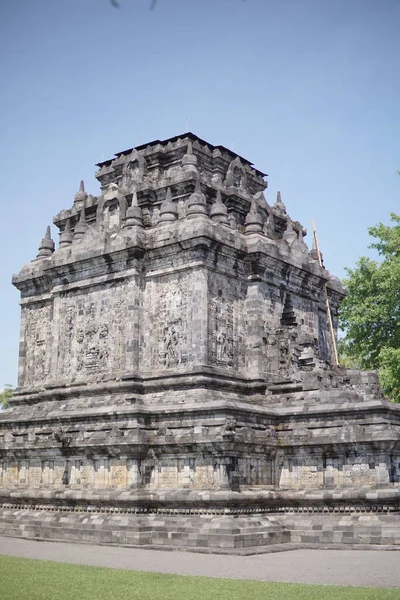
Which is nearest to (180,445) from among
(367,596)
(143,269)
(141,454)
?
(141,454)

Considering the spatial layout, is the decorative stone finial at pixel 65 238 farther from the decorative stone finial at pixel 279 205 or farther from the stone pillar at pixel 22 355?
the decorative stone finial at pixel 279 205

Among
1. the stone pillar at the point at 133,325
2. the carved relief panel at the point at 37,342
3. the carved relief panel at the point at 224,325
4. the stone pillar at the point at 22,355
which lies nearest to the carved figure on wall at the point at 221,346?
the carved relief panel at the point at 224,325

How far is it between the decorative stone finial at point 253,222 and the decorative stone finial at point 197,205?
221 centimetres

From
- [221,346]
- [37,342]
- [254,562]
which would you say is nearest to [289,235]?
[221,346]

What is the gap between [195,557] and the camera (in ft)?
63.8

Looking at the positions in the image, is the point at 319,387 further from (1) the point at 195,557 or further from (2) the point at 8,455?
(2) the point at 8,455

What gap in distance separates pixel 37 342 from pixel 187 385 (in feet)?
31.5

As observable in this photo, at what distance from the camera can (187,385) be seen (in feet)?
84.8

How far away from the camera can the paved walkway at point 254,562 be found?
1553cm

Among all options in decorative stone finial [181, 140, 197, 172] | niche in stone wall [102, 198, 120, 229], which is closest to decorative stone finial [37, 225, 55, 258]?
niche in stone wall [102, 198, 120, 229]

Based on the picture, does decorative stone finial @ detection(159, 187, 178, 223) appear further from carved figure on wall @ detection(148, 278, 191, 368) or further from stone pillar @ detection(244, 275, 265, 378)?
stone pillar @ detection(244, 275, 265, 378)

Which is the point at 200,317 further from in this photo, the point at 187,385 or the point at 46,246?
the point at 46,246

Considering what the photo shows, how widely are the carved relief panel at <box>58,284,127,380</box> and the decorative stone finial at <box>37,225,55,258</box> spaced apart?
13.0 feet

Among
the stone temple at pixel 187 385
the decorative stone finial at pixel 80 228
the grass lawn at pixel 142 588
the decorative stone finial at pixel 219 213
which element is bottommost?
the grass lawn at pixel 142 588
